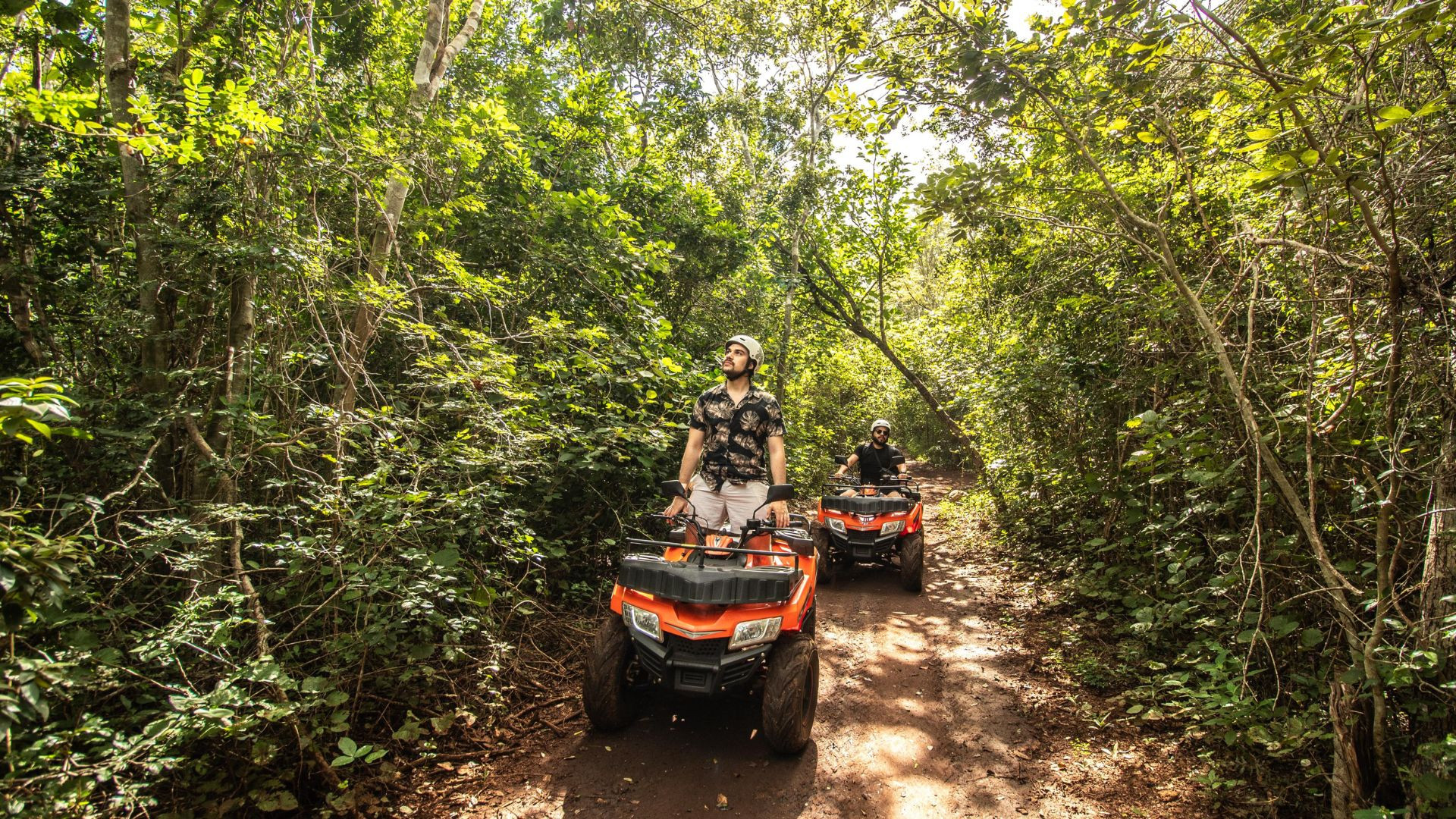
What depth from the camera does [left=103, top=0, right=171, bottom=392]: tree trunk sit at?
3428 millimetres

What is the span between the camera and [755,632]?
310cm

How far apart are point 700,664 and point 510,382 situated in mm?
2494

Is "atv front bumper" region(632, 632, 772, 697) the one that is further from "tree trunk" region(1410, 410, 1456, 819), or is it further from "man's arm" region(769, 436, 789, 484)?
"tree trunk" region(1410, 410, 1456, 819)

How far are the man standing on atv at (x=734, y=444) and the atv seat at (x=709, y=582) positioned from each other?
73 cm

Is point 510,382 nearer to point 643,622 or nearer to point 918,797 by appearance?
point 643,622

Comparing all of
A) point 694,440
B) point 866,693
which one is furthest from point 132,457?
point 866,693

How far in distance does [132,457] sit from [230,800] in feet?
6.28

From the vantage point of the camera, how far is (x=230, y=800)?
2.48 metres

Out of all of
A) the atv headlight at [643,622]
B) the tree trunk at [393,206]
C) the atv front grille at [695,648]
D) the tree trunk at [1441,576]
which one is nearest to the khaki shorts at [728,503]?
the atv headlight at [643,622]

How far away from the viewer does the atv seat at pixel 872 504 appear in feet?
22.4

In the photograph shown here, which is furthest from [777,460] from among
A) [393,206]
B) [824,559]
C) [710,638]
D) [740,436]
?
[393,206]

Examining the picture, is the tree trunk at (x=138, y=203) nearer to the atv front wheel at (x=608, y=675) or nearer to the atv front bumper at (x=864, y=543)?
the atv front wheel at (x=608, y=675)

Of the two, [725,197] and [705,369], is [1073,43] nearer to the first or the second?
[705,369]

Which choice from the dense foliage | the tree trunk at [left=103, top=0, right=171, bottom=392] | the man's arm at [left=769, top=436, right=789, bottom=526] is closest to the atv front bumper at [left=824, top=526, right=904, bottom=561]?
the dense foliage
